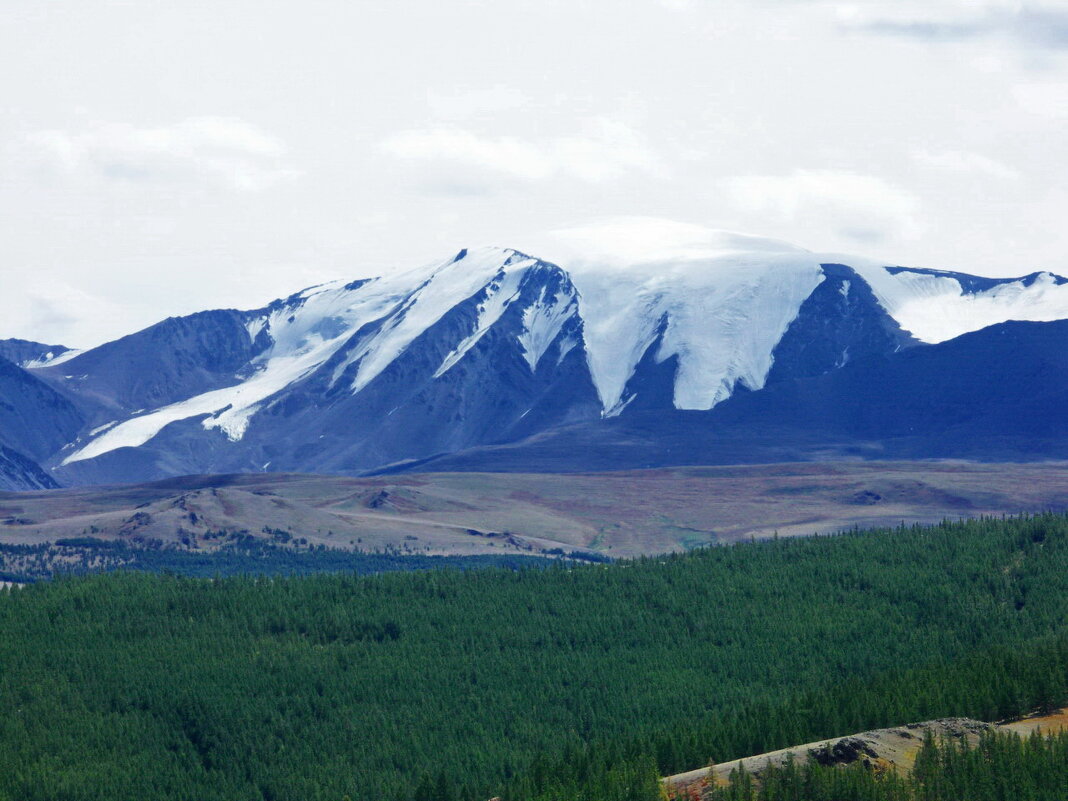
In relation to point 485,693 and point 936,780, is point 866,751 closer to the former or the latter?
point 936,780

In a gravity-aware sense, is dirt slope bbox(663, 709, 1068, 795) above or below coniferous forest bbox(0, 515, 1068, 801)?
above

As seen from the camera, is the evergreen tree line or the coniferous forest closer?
the evergreen tree line

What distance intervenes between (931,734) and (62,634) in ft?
383

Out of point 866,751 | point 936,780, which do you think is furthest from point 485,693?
Result: point 936,780

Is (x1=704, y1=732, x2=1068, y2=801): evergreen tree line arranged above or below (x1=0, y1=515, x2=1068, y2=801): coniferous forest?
above

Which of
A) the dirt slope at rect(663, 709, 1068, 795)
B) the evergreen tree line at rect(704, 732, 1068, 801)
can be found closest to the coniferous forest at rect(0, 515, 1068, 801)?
the dirt slope at rect(663, 709, 1068, 795)

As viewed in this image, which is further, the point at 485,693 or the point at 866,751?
the point at 485,693

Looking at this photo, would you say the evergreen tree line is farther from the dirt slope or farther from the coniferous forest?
the coniferous forest

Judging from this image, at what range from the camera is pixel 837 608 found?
196875mm

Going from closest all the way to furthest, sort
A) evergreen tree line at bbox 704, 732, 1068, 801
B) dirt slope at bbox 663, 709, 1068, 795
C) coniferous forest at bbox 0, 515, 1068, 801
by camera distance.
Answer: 1. evergreen tree line at bbox 704, 732, 1068, 801
2. dirt slope at bbox 663, 709, 1068, 795
3. coniferous forest at bbox 0, 515, 1068, 801

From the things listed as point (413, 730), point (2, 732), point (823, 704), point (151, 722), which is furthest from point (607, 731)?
point (2, 732)

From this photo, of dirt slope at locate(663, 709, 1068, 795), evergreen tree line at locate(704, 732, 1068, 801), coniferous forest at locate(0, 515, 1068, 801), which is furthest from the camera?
coniferous forest at locate(0, 515, 1068, 801)

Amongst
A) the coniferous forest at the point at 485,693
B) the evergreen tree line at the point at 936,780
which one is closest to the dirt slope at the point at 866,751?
the evergreen tree line at the point at 936,780

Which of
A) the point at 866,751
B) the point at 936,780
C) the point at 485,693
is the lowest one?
the point at 485,693
